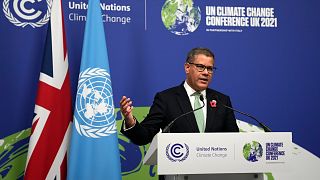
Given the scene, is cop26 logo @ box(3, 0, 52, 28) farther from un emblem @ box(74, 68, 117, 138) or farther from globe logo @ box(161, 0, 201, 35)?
globe logo @ box(161, 0, 201, 35)

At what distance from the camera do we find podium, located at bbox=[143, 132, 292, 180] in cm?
204

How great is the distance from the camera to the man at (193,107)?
9.68 feet

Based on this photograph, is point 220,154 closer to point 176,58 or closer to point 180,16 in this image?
point 176,58

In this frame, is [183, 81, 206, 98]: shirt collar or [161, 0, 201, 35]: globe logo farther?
[161, 0, 201, 35]: globe logo

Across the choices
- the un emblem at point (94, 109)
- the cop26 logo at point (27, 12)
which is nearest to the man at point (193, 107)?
the un emblem at point (94, 109)

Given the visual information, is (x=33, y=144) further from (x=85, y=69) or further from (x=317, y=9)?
(x=317, y=9)

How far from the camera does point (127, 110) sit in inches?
98.7

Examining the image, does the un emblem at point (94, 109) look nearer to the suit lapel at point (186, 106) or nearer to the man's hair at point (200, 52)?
the suit lapel at point (186, 106)

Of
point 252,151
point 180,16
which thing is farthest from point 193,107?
point 180,16

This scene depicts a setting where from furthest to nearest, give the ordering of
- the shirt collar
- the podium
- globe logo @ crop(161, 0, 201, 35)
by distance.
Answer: globe logo @ crop(161, 0, 201, 35) < the shirt collar < the podium

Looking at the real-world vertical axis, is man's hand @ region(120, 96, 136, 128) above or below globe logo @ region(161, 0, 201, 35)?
below

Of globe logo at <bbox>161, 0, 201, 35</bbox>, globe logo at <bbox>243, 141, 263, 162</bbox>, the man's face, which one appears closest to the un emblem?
the man's face

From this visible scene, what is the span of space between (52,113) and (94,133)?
0.39m

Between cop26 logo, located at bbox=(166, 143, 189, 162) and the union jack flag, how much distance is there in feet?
5.45
